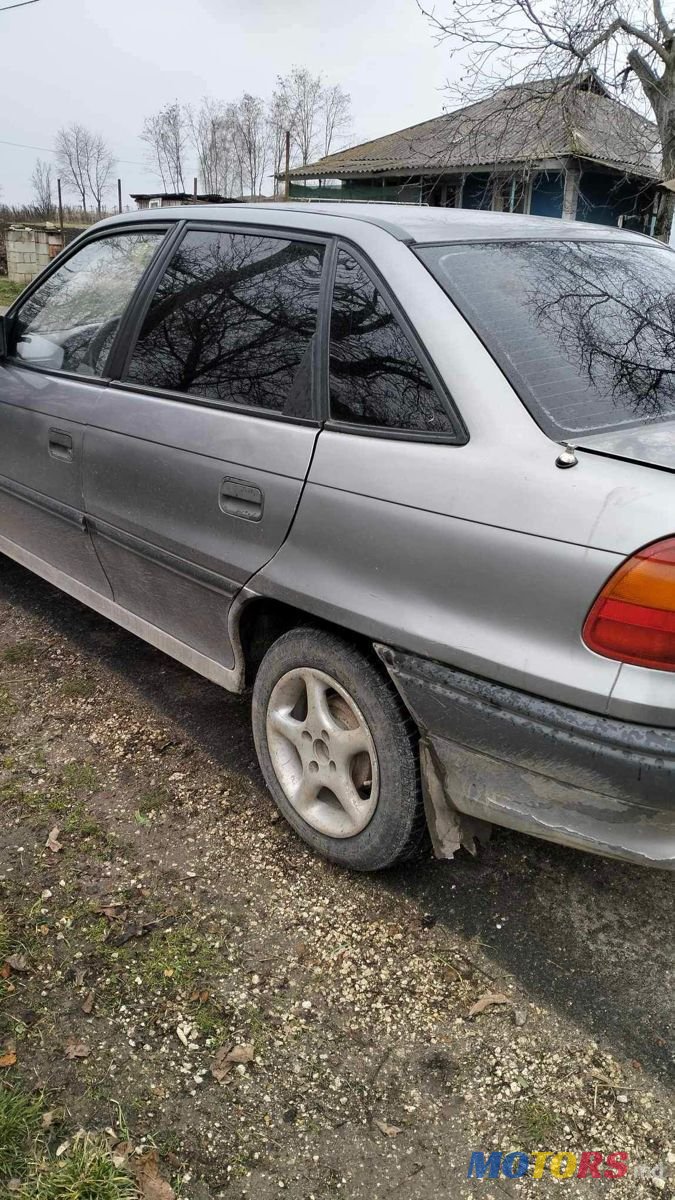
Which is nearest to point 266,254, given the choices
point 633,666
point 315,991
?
point 633,666

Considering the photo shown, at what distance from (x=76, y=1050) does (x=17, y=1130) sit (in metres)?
0.22

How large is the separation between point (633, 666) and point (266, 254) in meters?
1.68

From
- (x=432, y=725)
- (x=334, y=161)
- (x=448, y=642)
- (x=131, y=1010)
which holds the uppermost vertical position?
(x=334, y=161)

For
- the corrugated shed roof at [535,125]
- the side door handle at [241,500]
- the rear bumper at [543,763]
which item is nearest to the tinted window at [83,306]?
the side door handle at [241,500]

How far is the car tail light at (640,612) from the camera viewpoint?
1.65m

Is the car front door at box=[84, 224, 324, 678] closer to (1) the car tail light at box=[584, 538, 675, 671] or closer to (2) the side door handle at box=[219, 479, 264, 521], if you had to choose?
(2) the side door handle at box=[219, 479, 264, 521]

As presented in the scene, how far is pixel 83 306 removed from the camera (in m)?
3.39

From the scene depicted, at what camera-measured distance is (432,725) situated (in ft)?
6.77

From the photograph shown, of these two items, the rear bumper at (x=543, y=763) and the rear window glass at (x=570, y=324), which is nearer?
the rear bumper at (x=543, y=763)

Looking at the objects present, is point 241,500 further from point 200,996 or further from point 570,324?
point 200,996

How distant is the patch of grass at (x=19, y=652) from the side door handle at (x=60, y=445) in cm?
98

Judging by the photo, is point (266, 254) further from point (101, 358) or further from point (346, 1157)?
point (346, 1157)

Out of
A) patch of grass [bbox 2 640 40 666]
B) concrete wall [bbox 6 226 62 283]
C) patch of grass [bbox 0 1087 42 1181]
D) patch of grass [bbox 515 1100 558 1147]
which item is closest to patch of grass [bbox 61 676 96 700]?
patch of grass [bbox 2 640 40 666]

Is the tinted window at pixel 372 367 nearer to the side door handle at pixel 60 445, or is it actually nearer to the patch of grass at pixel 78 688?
the side door handle at pixel 60 445
